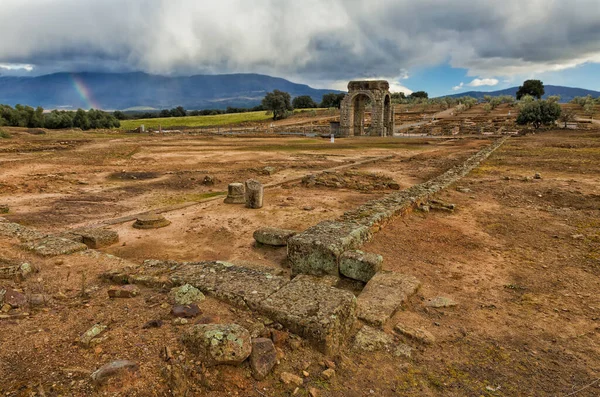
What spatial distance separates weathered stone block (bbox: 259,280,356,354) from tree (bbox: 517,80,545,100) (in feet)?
359

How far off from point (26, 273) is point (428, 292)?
19.9 feet

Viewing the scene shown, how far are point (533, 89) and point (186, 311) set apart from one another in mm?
113396

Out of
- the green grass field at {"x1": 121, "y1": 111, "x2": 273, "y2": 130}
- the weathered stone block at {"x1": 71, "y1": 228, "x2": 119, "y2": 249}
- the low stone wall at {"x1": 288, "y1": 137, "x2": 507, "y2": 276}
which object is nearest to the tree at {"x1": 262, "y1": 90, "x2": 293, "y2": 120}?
the green grass field at {"x1": 121, "y1": 111, "x2": 273, "y2": 130}

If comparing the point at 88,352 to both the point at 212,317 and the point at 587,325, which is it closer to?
the point at 212,317

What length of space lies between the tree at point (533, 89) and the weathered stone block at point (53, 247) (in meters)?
110

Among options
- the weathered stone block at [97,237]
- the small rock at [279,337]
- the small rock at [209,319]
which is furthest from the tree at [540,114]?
the small rock at [209,319]

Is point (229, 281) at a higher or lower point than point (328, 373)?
higher

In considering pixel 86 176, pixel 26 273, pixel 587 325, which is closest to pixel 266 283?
pixel 26 273

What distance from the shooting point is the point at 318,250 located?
6109 mm

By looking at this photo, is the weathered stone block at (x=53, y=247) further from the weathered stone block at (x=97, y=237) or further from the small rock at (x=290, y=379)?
the small rock at (x=290, y=379)

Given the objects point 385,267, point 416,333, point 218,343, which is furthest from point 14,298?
point 385,267

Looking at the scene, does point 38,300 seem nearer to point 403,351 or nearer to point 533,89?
point 403,351

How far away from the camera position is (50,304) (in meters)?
4.42

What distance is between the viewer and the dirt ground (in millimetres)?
3383
